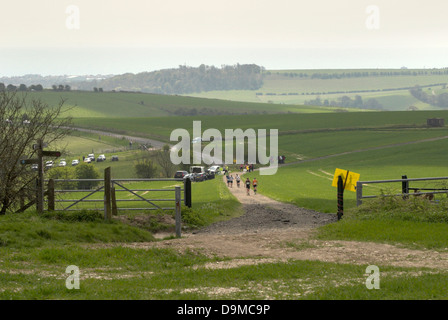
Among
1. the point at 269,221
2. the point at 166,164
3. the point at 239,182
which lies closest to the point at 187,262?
the point at 269,221

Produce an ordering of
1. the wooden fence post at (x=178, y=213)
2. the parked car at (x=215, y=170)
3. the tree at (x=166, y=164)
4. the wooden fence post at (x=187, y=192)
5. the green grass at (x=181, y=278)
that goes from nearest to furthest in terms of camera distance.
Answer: the green grass at (x=181, y=278) < the wooden fence post at (x=178, y=213) < the wooden fence post at (x=187, y=192) < the parked car at (x=215, y=170) < the tree at (x=166, y=164)

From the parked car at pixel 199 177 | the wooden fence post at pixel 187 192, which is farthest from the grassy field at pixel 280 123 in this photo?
the wooden fence post at pixel 187 192

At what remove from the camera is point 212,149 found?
115 m

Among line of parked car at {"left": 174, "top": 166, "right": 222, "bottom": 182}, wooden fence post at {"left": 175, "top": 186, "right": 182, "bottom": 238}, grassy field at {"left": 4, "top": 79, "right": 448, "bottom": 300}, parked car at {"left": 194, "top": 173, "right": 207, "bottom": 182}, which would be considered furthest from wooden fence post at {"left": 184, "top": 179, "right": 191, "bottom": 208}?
parked car at {"left": 194, "top": 173, "right": 207, "bottom": 182}

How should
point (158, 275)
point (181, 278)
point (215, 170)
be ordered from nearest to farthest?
point (181, 278) < point (158, 275) < point (215, 170)

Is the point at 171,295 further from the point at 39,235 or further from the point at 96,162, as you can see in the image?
the point at 96,162

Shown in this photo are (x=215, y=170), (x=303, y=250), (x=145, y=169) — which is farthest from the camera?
(x=145, y=169)

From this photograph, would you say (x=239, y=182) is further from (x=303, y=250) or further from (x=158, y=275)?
(x=158, y=275)

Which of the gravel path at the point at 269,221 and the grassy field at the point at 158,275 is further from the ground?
the grassy field at the point at 158,275

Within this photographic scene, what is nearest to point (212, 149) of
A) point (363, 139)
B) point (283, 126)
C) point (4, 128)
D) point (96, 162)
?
point (96, 162)

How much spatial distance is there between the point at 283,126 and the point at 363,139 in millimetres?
37345

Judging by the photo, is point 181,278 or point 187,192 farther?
point 187,192

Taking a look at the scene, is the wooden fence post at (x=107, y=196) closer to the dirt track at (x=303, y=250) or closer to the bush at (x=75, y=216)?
the bush at (x=75, y=216)

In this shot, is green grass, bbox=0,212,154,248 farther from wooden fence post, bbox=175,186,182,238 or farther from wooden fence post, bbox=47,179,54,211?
wooden fence post, bbox=175,186,182,238
